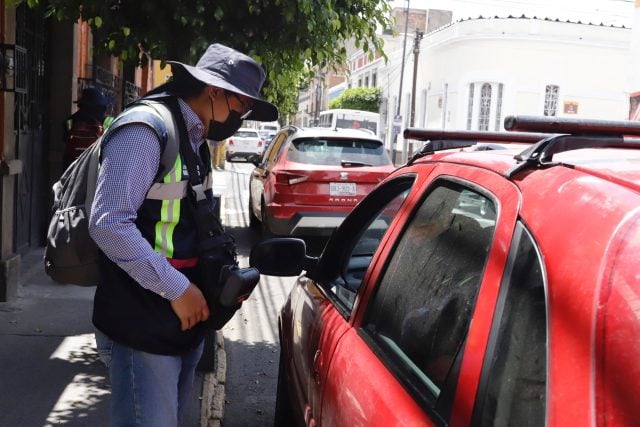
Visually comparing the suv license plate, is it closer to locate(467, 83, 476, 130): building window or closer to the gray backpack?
the gray backpack

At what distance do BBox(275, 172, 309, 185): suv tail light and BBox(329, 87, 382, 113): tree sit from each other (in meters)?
39.0

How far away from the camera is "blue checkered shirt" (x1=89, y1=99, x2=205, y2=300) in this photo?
7.38 ft

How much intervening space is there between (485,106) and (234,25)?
91.8 feet

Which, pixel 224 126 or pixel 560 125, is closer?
pixel 560 125

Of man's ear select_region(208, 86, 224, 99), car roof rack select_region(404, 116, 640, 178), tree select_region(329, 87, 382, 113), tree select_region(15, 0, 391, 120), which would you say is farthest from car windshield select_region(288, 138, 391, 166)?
tree select_region(329, 87, 382, 113)

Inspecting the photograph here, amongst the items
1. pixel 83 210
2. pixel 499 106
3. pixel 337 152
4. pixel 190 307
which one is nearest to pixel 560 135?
pixel 190 307

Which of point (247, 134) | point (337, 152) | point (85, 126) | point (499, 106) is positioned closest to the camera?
point (85, 126)

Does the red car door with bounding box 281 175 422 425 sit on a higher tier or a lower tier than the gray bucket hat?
lower

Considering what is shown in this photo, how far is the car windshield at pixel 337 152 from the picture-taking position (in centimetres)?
956

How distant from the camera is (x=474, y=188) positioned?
199 centimetres

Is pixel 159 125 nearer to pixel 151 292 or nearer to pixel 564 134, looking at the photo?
pixel 151 292

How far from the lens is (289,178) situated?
930cm

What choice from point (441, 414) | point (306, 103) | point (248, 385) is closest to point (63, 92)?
point (248, 385)

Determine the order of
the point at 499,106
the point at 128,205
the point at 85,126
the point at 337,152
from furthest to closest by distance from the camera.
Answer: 1. the point at 499,106
2. the point at 337,152
3. the point at 85,126
4. the point at 128,205
